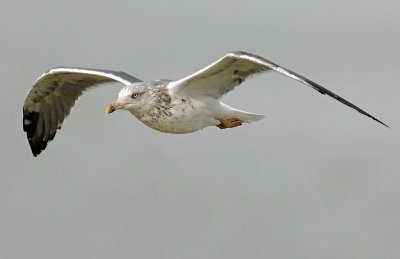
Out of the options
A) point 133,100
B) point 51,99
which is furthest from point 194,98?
point 51,99

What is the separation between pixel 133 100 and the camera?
13.1 metres

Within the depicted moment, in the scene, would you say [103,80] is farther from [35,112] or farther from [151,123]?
[151,123]

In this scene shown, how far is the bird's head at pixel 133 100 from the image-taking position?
42.9 feet

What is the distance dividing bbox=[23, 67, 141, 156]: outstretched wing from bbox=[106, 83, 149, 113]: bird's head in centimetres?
130

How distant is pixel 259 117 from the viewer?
13484mm

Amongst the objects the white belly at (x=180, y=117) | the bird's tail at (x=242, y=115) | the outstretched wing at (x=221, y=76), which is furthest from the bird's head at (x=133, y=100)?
the bird's tail at (x=242, y=115)

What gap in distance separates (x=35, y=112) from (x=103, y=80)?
1.11m

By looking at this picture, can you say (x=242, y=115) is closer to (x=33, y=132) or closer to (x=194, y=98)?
(x=194, y=98)

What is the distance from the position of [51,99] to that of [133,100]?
2481 millimetres

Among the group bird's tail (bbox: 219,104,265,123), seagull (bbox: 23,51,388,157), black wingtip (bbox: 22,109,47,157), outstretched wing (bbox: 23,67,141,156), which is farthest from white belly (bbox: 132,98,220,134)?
black wingtip (bbox: 22,109,47,157)

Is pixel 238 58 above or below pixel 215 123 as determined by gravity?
above

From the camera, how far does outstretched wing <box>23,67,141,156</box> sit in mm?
14844

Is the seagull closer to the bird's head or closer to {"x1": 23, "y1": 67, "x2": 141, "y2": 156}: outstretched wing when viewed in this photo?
the bird's head

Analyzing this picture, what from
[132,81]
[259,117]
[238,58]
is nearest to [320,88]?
[238,58]
